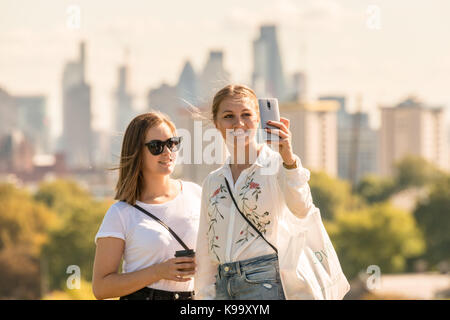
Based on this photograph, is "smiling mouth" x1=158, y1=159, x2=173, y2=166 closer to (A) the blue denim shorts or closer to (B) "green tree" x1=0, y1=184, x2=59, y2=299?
(A) the blue denim shorts

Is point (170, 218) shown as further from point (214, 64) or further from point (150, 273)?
point (214, 64)

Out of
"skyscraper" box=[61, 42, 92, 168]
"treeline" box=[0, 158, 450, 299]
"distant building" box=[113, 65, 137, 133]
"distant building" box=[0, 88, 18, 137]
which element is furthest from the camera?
"distant building" box=[113, 65, 137, 133]

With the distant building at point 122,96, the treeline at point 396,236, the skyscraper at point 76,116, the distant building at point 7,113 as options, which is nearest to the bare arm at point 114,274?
the treeline at point 396,236

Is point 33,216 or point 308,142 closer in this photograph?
point 33,216

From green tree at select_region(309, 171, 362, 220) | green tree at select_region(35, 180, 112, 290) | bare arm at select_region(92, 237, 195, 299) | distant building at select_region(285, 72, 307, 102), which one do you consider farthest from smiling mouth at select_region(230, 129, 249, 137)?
distant building at select_region(285, 72, 307, 102)

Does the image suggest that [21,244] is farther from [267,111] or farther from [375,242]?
[267,111]

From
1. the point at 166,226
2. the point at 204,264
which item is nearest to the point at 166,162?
the point at 166,226

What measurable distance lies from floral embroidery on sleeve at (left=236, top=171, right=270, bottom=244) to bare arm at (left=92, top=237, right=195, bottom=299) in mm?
398

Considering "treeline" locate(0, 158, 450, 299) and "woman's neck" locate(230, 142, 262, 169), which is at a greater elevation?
"woman's neck" locate(230, 142, 262, 169)

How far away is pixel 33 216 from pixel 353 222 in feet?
73.5

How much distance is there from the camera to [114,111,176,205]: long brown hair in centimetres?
395
